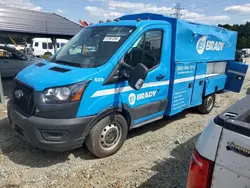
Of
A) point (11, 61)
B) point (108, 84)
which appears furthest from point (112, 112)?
point (11, 61)

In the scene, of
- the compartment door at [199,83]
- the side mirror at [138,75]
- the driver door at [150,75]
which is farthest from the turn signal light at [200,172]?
the compartment door at [199,83]

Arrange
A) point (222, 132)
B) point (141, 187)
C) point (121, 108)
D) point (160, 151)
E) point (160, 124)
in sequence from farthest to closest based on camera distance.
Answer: point (160, 124)
point (160, 151)
point (121, 108)
point (141, 187)
point (222, 132)

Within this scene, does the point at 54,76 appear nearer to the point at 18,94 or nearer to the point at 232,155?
the point at 18,94

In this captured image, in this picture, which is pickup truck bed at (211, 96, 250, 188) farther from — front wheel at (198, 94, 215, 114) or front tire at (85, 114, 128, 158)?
front wheel at (198, 94, 215, 114)

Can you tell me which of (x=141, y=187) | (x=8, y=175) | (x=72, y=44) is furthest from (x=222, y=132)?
(x=72, y=44)

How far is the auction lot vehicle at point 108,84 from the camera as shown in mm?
3023

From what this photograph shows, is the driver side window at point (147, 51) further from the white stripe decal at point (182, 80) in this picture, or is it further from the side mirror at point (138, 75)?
Result: the white stripe decal at point (182, 80)

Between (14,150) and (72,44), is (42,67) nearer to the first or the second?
(72,44)

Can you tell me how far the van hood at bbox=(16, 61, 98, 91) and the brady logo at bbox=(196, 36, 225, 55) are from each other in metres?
2.83

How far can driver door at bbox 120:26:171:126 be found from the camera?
3.65 m

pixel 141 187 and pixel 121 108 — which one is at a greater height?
pixel 121 108

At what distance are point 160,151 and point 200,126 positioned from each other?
5.54 ft

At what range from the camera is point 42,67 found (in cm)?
362

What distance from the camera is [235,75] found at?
6.48 m
